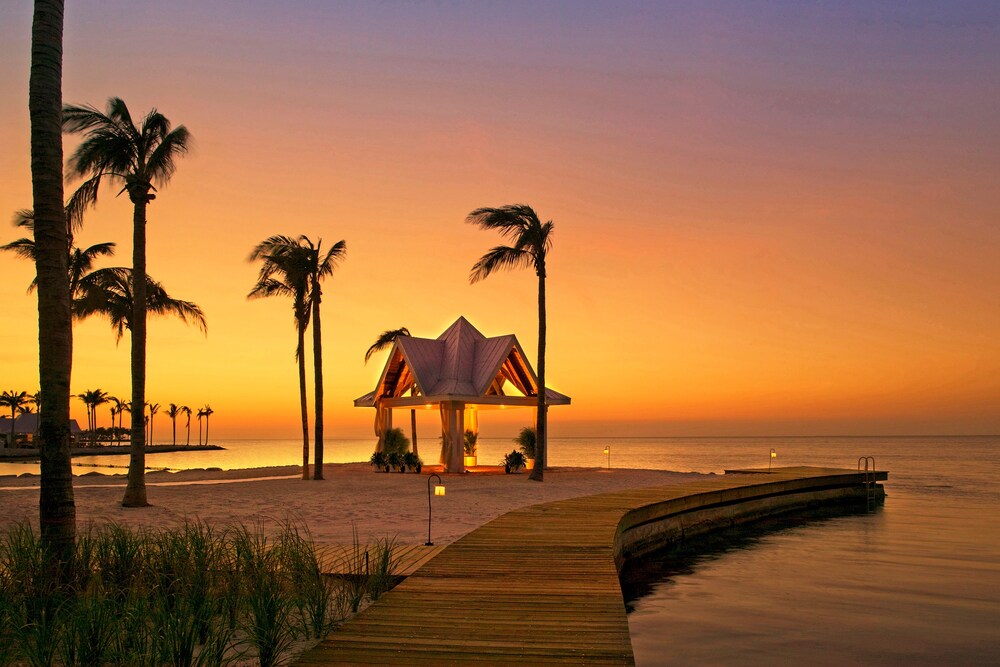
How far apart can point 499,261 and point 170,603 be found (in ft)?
66.2

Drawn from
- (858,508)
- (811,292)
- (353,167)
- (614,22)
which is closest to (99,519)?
(353,167)

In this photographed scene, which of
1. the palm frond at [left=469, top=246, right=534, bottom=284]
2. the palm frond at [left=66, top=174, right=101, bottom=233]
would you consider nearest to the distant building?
the palm frond at [left=469, top=246, right=534, bottom=284]

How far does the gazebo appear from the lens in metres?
30.2

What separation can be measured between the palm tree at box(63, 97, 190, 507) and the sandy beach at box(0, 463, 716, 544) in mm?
2092

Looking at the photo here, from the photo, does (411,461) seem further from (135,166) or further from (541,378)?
(135,166)

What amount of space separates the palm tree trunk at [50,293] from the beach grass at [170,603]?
0.45 metres

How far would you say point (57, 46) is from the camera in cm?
849

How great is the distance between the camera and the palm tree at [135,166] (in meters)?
16.7

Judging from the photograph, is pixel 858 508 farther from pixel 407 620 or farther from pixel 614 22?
pixel 407 620

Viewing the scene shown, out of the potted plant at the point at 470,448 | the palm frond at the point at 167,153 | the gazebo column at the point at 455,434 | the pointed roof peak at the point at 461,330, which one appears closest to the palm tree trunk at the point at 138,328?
the palm frond at the point at 167,153

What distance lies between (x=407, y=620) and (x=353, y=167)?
751 inches

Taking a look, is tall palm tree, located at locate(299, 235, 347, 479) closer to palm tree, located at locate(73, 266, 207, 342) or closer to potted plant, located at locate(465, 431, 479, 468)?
palm tree, located at locate(73, 266, 207, 342)

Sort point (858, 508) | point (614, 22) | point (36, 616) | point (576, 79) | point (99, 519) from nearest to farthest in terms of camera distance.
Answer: point (36, 616) → point (99, 519) → point (614, 22) → point (576, 79) → point (858, 508)

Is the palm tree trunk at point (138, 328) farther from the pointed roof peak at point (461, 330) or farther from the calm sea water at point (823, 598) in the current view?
the pointed roof peak at point (461, 330)
